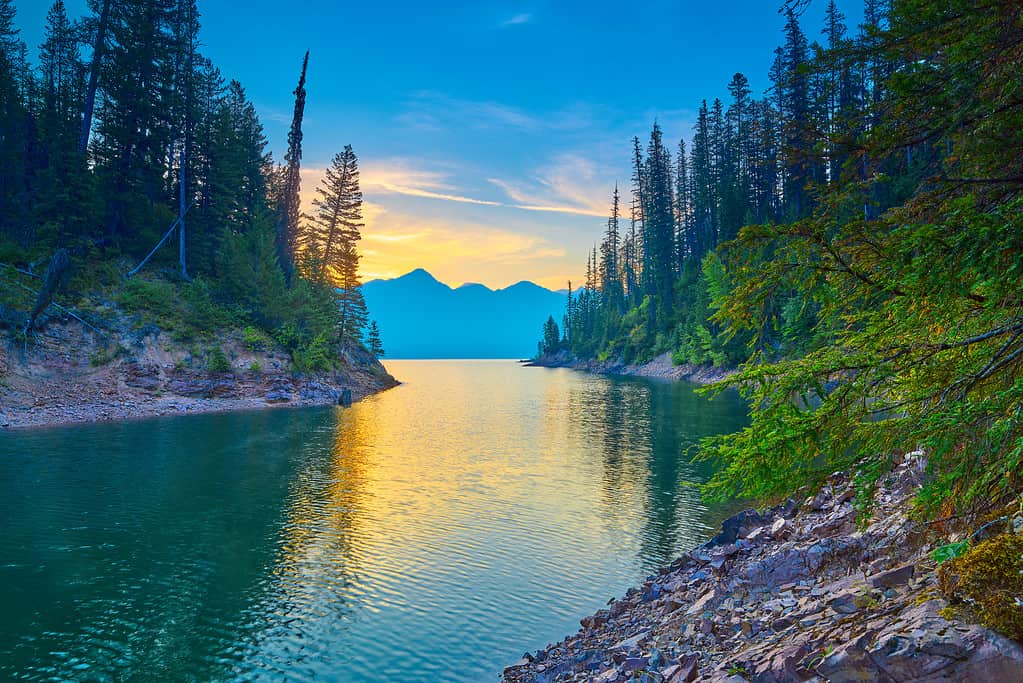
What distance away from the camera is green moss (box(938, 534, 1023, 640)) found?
5.13 meters

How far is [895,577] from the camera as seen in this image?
23.1ft

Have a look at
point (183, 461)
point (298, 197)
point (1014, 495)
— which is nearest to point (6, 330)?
point (183, 461)

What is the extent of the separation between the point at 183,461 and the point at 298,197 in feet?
145

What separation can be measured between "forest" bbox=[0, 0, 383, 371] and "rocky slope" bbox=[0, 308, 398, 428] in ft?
5.41

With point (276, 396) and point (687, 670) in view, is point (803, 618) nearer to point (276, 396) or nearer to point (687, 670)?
point (687, 670)

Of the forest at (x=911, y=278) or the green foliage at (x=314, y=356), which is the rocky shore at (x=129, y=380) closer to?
the green foliage at (x=314, y=356)

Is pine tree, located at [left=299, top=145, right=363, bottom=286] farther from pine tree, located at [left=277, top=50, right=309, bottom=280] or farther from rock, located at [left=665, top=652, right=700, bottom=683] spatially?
rock, located at [left=665, top=652, right=700, bottom=683]

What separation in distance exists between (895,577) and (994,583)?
177 centimetres

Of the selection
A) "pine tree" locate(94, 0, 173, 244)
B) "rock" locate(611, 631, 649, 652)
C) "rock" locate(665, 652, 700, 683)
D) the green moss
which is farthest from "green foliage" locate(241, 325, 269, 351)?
the green moss

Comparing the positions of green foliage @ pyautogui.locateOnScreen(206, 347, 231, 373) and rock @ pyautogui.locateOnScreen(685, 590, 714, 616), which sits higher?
green foliage @ pyautogui.locateOnScreen(206, 347, 231, 373)

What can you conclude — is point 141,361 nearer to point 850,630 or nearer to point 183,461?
point 183,461

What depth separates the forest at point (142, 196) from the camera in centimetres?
4594

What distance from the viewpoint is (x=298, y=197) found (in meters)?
63.7

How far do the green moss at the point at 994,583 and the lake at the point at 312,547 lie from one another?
312 inches
